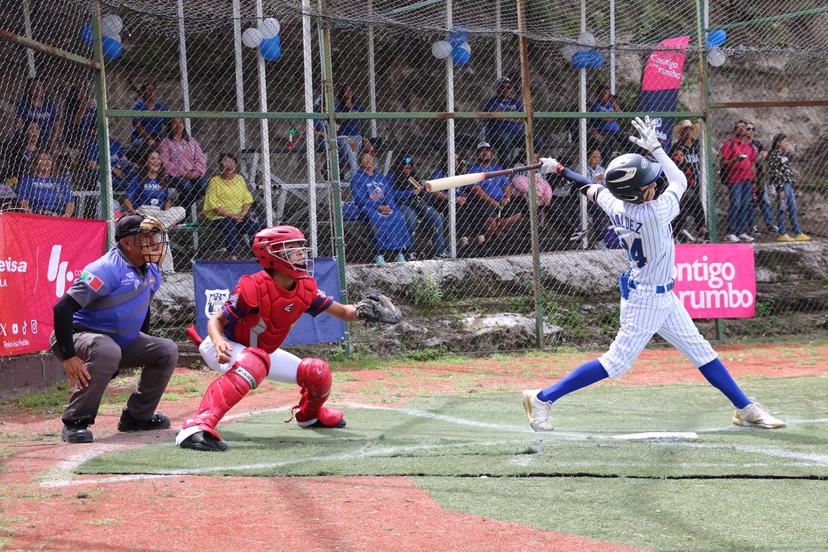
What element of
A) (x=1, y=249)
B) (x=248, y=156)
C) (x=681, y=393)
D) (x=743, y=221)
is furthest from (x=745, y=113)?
(x=1, y=249)

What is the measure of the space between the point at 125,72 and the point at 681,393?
9.94 metres

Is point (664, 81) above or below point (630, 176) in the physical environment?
above

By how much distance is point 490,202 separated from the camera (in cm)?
1319

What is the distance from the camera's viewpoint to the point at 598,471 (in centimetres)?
503

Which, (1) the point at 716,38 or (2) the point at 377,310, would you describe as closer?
(2) the point at 377,310

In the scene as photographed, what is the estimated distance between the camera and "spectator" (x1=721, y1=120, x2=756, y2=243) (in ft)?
48.6

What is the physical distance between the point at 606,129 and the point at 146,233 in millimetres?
9546

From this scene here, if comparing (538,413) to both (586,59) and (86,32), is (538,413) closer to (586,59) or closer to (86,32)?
(86,32)

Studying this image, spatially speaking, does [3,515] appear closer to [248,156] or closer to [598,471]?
[598,471]

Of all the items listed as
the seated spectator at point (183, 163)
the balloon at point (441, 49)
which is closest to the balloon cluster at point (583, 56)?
the balloon at point (441, 49)

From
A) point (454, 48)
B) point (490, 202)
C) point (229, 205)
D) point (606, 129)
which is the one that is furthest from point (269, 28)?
point (606, 129)

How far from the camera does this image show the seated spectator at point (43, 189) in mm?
9867

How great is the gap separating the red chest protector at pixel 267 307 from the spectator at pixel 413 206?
6.34 meters

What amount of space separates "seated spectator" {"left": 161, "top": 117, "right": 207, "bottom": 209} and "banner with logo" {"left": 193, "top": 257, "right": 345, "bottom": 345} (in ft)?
5.55
